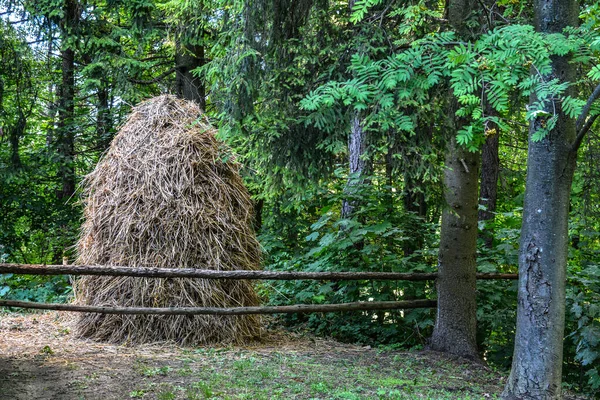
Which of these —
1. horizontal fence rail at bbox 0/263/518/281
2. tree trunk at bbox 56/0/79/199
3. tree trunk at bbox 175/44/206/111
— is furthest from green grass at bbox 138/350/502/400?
tree trunk at bbox 56/0/79/199

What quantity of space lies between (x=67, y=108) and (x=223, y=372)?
31.9ft

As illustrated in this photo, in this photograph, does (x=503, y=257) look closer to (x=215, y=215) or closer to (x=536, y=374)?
(x=536, y=374)

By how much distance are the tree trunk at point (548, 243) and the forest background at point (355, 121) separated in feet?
0.95

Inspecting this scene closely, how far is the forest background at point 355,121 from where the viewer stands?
4.15 m

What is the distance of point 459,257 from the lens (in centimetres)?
639

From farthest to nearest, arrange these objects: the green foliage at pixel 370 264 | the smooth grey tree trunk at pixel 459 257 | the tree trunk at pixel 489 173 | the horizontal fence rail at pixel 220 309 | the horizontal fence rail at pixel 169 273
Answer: the tree trunk at pixel 489 173 < the green foliage at pixel 370 264 < the smooth grey tree trunk at pixel 459 257 < the horizontal fence rail at pixel 220 309 < the horizontal fence rail at pixel 169 273

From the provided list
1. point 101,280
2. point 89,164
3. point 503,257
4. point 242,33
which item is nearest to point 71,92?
point 89,164

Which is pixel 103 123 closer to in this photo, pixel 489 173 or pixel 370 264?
Answer: pixel 370 264

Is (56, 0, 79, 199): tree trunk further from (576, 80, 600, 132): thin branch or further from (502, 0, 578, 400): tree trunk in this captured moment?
(576, 80, 600, 132): thin branch

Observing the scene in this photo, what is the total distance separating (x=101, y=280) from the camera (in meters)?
6.53

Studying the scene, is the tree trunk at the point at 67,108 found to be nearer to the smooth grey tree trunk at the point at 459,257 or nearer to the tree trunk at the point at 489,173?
the tree trunk at the point at 489,173

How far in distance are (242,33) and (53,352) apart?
3.66m

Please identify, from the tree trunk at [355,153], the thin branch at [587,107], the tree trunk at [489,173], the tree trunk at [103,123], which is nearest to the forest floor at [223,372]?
the tree trunk at [355,153]

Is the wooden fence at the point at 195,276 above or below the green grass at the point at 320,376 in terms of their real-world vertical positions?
above
